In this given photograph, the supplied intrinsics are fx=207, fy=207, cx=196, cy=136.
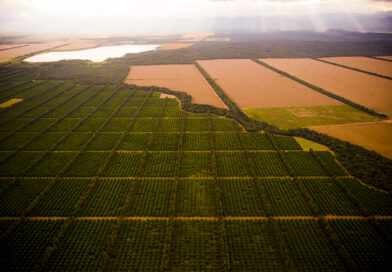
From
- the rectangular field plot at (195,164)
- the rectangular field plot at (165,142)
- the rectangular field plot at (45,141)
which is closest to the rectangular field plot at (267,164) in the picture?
the rectangular field plot at (195,164)

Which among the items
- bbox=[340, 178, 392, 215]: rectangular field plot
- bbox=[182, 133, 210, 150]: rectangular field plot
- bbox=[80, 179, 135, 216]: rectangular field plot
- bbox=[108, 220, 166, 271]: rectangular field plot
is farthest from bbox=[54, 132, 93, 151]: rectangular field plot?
bbox=[340, 178, 392, 215]: rectangular field plot

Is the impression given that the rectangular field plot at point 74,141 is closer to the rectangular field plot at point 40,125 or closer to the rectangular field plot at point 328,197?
the rectangular field plot at point 40,125

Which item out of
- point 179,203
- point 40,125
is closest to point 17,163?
point 40,125

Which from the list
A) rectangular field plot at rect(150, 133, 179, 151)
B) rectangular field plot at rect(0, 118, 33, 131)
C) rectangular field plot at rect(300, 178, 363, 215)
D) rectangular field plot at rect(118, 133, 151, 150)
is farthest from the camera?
rectangular field plot at rect(0, 118, 33, 131)

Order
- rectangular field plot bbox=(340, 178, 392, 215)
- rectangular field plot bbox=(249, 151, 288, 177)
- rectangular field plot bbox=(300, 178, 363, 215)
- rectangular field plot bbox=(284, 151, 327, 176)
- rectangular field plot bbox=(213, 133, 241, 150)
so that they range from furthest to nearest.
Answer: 1. rectangular field plot bbox=(213, 133, 241, 150)
2. rectangular field plot bbox=(284, 151, 327, 176)
3. rectangular field plot bbox=(249, 151, 288, 177)
4. rectangular field plot bbox=(300, 178, 363, 215)
5. rectangular field plot bbox=(340, 178, 392, 215)

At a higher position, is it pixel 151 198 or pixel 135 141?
pixel 135 141

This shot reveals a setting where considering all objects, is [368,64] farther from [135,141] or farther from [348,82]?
[135,141]

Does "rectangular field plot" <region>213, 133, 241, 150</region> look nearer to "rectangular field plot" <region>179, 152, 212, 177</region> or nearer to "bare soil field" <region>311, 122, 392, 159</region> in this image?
"rectangular field plot" <region>179, 152, 212, 177</region>
